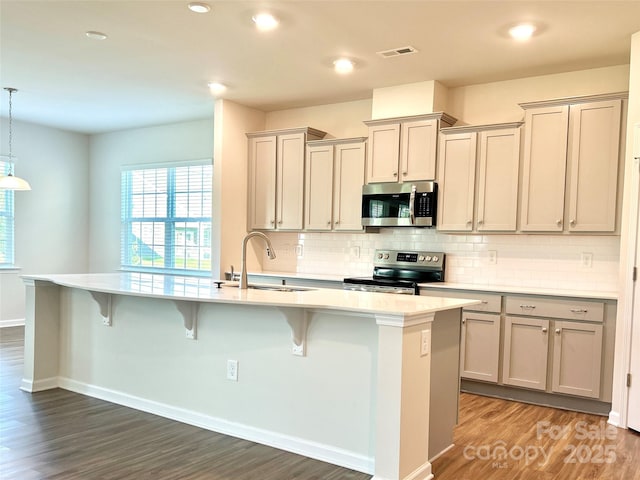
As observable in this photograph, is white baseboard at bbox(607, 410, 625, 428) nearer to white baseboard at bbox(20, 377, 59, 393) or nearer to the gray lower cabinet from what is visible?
the gray lower cabinet

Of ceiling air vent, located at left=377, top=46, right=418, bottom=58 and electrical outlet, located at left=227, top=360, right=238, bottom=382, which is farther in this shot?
ceiling air vent, located at left=377, top=46, right=418, bottom=58

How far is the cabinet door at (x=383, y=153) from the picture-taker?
16.4 ft

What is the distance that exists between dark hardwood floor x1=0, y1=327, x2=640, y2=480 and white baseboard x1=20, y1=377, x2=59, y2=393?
168 millimetres

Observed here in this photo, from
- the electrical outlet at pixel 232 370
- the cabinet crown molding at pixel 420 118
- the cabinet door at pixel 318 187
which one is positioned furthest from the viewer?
the cabinet door at pixel 318 187

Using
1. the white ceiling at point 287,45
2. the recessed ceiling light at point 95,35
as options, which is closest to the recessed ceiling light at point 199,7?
the white ceiling at point 287,45

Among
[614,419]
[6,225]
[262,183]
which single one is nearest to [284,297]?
[614,419]

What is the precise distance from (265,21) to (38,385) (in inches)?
130

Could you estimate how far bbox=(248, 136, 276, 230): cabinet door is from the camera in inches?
232

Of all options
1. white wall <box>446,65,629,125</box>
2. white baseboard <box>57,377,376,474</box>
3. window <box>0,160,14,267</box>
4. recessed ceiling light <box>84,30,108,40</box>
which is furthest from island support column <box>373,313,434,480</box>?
window <box>0,160,14,267</box>

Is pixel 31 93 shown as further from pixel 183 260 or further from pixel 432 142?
pixel 432 142

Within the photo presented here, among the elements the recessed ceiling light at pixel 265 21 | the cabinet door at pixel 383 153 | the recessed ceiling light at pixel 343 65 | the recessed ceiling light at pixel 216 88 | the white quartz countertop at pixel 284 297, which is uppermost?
the recessed ceiling light at pixel 265 21

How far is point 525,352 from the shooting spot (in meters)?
4.12

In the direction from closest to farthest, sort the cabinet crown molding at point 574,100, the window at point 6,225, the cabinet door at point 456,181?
the cabinet crown molding at point 574,100 < the cabinet door at point 456,181 < the window at point 6,225

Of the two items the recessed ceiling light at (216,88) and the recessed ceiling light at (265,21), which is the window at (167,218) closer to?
the recessed ceiling light at (216,88)
